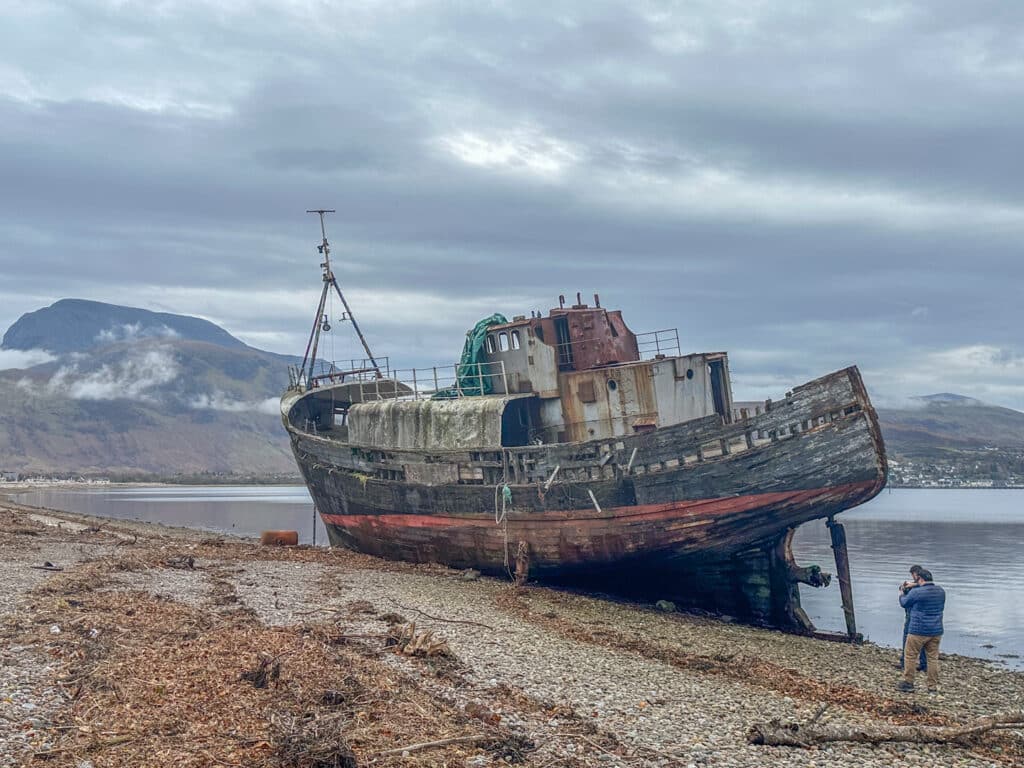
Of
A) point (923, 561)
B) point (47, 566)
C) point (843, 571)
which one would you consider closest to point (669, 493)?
point (843, 571)

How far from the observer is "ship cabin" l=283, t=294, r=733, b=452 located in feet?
77.8

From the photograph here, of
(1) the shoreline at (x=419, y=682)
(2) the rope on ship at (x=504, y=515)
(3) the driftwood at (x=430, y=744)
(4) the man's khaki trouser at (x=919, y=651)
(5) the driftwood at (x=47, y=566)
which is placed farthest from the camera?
(2) the rope on ship at (x=504, y=515)

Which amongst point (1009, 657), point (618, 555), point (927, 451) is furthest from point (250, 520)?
point (927, 451)

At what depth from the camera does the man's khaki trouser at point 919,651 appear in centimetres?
1376

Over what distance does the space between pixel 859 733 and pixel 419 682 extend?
5.38 m

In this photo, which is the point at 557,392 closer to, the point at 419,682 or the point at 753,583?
the point at 753,583

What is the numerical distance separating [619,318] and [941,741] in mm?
17052

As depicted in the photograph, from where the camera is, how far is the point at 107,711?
29.5 feet

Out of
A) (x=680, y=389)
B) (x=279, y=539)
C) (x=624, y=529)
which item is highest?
(x=680, y=389)

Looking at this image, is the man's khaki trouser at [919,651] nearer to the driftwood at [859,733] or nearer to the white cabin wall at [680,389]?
the driftwood at [859,733]

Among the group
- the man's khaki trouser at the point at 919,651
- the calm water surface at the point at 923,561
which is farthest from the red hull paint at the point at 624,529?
the man's khaki trouser at the point at 919,651

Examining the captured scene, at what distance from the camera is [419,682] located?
38.2 ft

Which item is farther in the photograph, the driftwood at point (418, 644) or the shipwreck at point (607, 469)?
the shipwreck at point (607, 469)

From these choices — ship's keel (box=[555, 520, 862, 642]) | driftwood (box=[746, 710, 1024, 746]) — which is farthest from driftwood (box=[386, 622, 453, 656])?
ship's keel (box=[555, 520, 862, 642])
